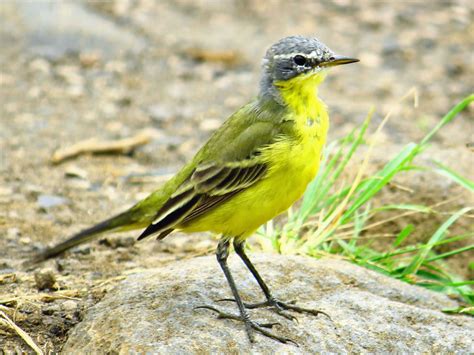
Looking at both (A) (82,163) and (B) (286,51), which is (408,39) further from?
(B) (286,51)

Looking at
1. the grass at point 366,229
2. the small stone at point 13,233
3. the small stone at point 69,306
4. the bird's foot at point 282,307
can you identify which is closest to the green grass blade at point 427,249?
the grass at point 366,229

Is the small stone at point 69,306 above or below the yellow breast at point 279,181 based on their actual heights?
below

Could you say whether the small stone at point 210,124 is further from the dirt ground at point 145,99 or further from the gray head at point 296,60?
the gray head at point 296,60

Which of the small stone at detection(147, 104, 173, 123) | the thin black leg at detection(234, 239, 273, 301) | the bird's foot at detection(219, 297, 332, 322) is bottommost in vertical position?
the bird's foot at detection(219, 297, 332, 322)

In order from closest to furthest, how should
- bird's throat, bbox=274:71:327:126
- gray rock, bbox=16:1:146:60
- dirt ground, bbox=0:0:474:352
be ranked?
bird's throat, bbox=274:71:327:126, dirt ground, bbox=0:0:474:352, gray rock, bbox=16:1:146:60

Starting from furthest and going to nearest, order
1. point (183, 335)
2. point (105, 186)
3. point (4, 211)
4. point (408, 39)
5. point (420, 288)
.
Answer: point (408, 39) → point (105, 186) → point (4, 211) → point (420, 288) → point (183, 335)

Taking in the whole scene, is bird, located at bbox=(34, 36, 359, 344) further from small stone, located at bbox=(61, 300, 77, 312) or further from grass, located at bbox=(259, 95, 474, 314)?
grass, located at bbox=(259, 95, 474, 314)

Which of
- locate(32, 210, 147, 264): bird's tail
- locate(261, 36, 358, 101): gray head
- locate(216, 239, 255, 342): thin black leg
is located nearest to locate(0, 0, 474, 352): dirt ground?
locate(32, 210, 147, 264): bird's tail

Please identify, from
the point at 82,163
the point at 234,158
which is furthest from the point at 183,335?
the point at 82,163
